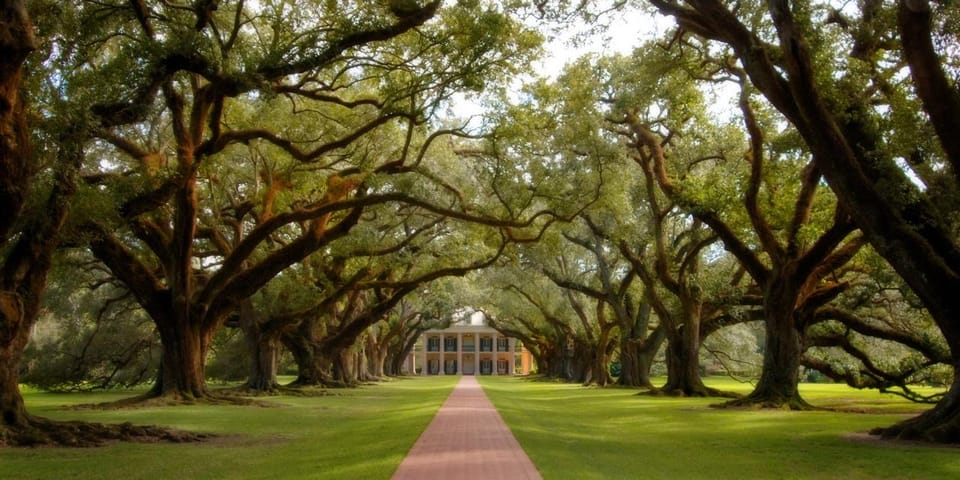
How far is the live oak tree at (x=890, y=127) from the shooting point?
10469 mm

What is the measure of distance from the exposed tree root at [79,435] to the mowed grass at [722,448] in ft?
18.0

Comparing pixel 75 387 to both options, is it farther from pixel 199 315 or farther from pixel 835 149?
pixel 835 149

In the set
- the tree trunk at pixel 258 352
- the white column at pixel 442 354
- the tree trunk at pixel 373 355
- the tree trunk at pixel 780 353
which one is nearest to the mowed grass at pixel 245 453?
the tree trunk at pixel 780 353

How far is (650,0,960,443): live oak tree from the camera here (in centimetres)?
1047

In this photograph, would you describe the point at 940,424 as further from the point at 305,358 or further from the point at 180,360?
the point at 305,358

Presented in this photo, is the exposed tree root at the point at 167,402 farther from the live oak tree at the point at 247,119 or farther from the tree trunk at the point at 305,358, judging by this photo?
the tree trunk at the point at 305,358

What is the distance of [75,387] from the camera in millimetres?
34188

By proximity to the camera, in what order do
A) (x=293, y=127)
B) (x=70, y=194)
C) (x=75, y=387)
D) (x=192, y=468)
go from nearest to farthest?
1. (x=192, y=468)
2. (x=70, y=194)
3. (x=293, y=127)
4. (x=75, y=387)

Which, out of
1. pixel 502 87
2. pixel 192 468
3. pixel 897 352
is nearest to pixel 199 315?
pixel 502 87

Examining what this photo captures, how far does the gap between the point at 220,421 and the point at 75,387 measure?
22.2 meters

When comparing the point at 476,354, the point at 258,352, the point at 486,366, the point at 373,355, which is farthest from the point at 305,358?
the point at 486,366

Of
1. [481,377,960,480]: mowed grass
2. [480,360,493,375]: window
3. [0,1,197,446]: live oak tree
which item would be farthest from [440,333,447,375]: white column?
[0,1,197,446]: live oak tree

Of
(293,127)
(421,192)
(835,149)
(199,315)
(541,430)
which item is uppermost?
(293,127)

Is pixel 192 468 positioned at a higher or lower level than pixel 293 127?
lower
